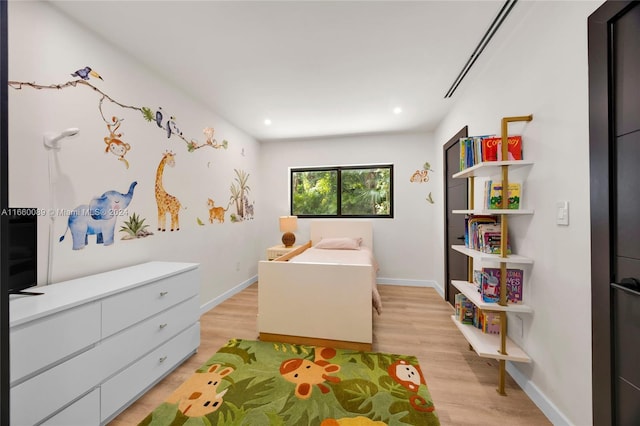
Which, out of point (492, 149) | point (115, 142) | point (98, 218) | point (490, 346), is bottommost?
point (490, 346)

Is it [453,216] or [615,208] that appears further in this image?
[453,216]

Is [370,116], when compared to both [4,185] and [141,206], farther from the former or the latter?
[4,185]

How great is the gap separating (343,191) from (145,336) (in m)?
3.39

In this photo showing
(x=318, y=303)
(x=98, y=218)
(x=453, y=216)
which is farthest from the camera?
(x=453, y=216)

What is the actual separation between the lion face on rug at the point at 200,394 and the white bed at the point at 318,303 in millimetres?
585

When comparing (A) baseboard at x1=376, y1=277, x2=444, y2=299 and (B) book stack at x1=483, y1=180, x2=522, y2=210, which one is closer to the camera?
(B) book stack at x1=483, y1=180, x2=522, y2=210

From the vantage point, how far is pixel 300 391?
5.36ft

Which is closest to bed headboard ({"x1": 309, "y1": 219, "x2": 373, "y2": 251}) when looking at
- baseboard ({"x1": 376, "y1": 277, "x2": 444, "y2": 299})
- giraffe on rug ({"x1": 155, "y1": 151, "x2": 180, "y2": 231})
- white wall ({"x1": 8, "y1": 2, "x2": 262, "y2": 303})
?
baseboard ({"x1": 376, "y1": 277, "x2": 444, "y2": 299})

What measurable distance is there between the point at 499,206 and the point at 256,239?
3647 millimetres

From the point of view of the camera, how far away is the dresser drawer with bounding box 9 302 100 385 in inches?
40.2

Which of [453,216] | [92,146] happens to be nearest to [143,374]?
[92,146]

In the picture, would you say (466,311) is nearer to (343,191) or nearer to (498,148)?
(498,148)

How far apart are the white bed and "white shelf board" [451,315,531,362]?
0.73 m

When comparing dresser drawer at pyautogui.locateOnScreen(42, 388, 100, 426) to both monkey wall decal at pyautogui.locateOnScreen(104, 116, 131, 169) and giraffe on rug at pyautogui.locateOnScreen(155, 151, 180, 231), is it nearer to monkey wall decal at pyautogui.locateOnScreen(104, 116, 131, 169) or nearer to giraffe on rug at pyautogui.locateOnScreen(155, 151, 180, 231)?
giraffe on rug at pyautogui.locateOnScreen(155, 151, 180, 231)
